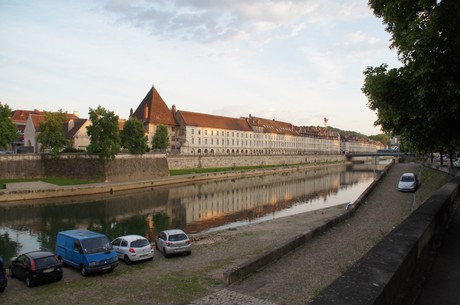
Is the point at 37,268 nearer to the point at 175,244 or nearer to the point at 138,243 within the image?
the point at 138,243

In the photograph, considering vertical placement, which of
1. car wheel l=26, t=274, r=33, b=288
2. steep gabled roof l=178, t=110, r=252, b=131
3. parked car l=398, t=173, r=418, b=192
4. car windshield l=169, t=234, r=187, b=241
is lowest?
car wheel l=26, t=274, r=33, b=288

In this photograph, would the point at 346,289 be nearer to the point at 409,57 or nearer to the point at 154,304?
the point at 154,304


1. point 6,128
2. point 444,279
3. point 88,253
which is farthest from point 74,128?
point 444,279

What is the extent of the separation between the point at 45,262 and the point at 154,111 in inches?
3188

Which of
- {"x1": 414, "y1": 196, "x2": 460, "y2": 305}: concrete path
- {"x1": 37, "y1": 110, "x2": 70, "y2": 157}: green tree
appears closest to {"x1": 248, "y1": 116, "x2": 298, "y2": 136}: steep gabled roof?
{"x1": 37, "y1": 110, "x2": 70, "y2": 157}: green tree

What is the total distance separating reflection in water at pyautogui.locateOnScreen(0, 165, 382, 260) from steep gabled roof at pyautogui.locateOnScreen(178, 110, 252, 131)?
43261mm

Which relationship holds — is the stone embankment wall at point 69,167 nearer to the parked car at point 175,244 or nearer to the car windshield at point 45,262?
the parked car at point 175,244

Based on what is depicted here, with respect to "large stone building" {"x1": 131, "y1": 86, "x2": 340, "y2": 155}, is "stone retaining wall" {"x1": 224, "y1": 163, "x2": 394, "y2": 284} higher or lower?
lower

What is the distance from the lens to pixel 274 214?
1638 inches

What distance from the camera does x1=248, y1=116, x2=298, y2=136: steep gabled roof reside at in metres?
133

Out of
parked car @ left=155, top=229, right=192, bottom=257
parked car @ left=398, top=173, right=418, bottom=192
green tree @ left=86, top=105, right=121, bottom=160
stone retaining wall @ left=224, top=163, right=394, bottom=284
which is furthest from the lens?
green tree @ left=86, top=105, right=121, bottom=160

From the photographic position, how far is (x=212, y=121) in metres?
112

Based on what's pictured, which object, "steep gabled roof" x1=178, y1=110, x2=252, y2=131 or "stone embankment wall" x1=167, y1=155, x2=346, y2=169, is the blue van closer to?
"stone embankment wall" x1=167, y1=155, x2=346, y2=169

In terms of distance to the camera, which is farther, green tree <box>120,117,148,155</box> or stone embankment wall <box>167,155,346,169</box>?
stone embankment wall <box>167,155,346,169</box>
